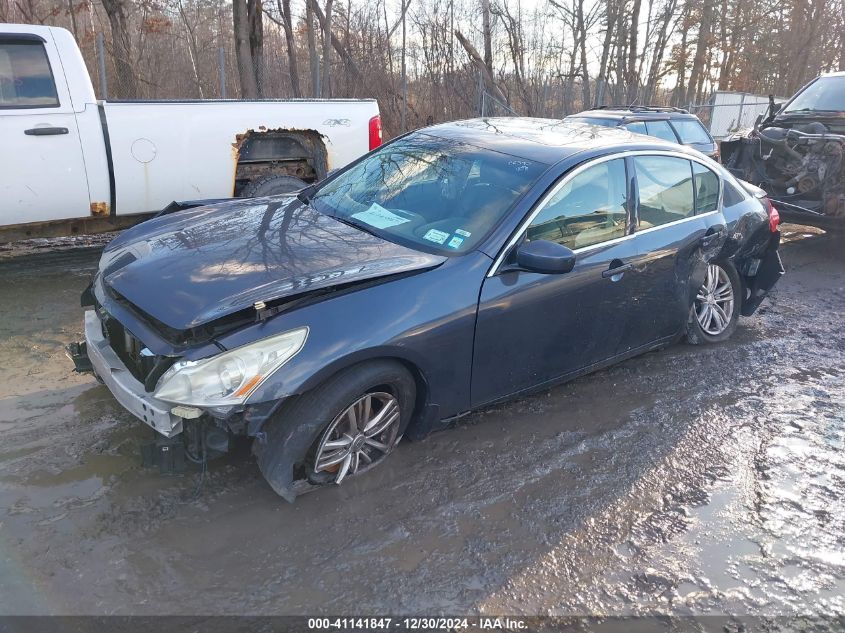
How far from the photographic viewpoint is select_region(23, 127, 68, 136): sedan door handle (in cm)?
564

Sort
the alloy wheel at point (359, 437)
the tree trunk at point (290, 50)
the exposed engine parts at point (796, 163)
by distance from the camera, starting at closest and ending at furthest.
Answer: the alloy wheel at point (359, 437), the exposed engine parts at point (796, 163), the tree trunk at point (290, 50)

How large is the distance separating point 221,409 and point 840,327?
5.74 m

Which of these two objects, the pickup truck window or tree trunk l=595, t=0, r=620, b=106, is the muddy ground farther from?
tree trunk l=595, t=0, r=620, b=106

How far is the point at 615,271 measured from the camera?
4012 millimetres

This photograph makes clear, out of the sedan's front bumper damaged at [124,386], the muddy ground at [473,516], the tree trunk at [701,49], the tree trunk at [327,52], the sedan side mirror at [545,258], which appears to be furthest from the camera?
the tree trunk at [701,49]

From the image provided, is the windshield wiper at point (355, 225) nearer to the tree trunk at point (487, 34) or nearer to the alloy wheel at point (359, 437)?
the alloy wheel at point (359, 437)

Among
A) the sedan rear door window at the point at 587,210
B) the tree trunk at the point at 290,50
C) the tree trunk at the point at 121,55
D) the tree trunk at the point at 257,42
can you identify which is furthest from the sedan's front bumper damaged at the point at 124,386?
the tree trunk at the point at 290,50

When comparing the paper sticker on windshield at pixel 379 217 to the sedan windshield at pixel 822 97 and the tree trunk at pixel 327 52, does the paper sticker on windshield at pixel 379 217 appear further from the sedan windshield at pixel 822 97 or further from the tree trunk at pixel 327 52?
the tree trunk at pixel 327 52

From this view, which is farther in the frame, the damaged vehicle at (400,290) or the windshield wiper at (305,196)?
the windshield wiper at (305,196)

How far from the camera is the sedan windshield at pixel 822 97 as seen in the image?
9.07 m

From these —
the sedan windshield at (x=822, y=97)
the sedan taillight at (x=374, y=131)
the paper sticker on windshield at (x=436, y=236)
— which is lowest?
the paper sticker on windshield at (x=436, y=236)

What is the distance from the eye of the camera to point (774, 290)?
7027mm

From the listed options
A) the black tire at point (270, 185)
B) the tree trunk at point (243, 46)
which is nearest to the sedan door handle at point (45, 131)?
the black tire at point (270, 185)

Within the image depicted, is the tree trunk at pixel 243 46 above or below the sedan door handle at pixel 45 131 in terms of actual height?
above
